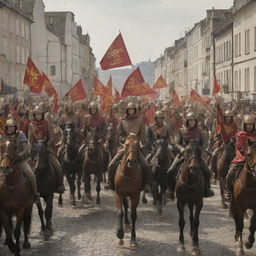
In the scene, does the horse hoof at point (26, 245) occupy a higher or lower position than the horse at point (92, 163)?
lower

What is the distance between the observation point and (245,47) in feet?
169

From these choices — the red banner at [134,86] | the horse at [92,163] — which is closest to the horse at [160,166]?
the horse at [92,163]

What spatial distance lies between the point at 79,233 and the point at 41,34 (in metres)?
67.0

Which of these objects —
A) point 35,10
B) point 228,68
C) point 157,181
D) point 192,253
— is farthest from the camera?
point 35,10

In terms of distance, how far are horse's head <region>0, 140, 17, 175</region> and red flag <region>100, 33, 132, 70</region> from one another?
37.0 ft

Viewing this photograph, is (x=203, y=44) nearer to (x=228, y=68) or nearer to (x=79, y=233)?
(x=228, y=68)

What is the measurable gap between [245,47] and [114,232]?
41.3 meters

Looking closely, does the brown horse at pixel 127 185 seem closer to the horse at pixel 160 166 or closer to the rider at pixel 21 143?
the rider at pixel 21 143

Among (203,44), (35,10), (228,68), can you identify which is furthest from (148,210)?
(203,44)

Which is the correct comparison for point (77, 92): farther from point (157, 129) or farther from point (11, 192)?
point (11, 192)

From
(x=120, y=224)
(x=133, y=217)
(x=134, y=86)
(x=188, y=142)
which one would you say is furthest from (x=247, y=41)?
(x=120, y=224)

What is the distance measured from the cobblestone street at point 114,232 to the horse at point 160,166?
0.48 metres

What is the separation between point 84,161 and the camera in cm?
1633

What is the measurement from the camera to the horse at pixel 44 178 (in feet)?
40.7
